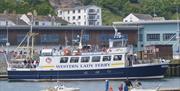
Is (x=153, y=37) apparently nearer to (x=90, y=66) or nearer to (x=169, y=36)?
(x=169, y=36)

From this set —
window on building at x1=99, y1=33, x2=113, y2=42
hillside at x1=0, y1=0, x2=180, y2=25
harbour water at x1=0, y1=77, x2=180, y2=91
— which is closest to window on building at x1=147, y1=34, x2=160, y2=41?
window on building at x1=99, y1=33, x2=113, y2=42

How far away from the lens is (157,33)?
12238 centimetres

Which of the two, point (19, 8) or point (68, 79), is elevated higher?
point (19, 8)

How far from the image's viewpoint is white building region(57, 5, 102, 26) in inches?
6186

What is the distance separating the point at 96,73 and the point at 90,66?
105 cm

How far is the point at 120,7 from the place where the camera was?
169500 millimetres

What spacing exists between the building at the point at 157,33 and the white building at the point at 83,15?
33.5 m

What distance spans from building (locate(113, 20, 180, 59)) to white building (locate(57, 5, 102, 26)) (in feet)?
110

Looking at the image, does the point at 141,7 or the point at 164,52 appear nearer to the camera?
the point at 164,52

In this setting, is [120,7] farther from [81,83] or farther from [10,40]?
[81,83]

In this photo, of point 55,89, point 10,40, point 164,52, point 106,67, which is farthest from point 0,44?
point 55,89

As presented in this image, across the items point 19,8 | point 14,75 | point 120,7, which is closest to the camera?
point 14,75

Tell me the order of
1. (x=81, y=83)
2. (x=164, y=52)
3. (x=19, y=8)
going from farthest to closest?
(x=19, y=8), (x=164, y=52), (x=81, y=83)

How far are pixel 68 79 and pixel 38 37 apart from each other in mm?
28085
